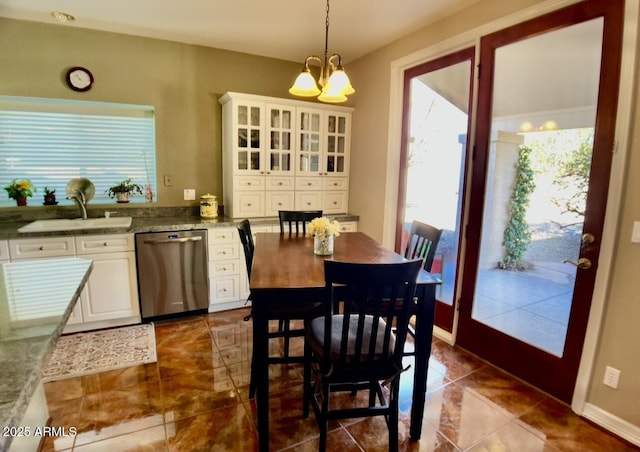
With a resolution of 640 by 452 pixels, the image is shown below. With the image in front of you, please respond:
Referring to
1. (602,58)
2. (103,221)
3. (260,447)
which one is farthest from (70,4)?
(602,58)

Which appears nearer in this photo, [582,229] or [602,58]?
[602,58]

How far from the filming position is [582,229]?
6.79 feet

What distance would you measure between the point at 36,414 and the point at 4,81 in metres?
2.89

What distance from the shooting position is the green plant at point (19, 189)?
121 inches

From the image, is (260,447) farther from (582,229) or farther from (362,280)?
(582,229)

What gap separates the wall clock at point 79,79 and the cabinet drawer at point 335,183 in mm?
2472

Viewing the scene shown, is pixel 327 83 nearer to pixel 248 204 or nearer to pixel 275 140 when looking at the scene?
pixel 275 140

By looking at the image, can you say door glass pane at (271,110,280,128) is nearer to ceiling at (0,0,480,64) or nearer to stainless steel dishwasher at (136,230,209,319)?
ceiling at (0,0,480,64)

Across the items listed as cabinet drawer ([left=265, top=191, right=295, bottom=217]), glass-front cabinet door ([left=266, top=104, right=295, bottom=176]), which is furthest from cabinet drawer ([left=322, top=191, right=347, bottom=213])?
glass-front cabinet door ([left=266, top=104, right=295, bottom=176])

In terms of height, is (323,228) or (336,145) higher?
(336,145)

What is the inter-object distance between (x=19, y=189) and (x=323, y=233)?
9.47 feet

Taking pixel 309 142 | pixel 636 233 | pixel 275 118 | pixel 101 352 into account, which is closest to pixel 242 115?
pixel 275 118

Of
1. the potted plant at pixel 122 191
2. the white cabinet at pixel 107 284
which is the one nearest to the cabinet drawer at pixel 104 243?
the white cabinet at pixel 107 284

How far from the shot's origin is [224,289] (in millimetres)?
3447
